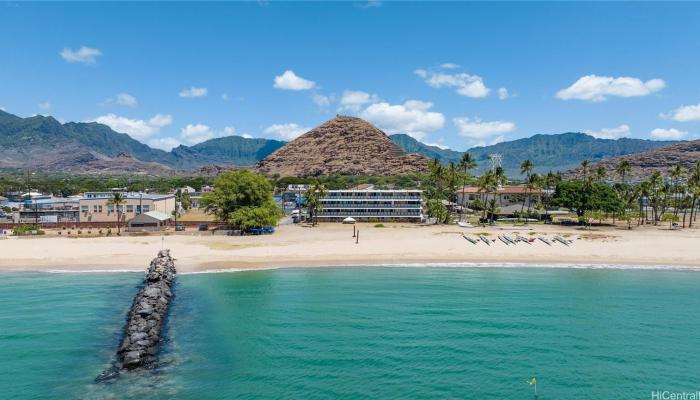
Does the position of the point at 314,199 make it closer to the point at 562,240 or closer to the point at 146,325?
the point at 562,240

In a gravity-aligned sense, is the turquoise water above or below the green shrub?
below

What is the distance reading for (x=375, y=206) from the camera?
100875mm

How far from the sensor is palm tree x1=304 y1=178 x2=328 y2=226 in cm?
9319

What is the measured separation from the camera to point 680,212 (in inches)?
4867

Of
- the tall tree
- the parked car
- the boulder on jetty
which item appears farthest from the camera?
the tall tree

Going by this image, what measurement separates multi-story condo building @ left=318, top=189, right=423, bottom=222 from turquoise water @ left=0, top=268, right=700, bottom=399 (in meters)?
50.7

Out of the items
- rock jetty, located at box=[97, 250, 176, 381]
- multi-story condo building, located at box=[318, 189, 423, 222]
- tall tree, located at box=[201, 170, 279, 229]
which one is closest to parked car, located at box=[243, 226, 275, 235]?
tall tree, located at box=[201, 170, 279, 229]

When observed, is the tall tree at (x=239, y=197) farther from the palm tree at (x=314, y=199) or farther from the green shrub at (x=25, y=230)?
the green shrub at (x=25, y=230)

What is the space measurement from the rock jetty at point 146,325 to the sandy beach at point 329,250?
9.35 m

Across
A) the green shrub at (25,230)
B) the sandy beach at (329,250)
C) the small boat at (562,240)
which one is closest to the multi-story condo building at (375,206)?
the sandy beach at (329,250)

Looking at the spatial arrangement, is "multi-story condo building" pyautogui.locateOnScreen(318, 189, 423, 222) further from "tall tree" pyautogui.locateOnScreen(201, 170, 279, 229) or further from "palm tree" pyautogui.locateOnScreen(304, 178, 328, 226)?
"tall tree" pyautogui.locateOnScreen(201, 170, 279, 229)

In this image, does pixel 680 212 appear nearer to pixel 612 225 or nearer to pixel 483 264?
pixel 612 225

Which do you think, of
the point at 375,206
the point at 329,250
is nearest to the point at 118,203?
the point at 329,250

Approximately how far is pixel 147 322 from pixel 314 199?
61.3 meters
